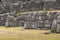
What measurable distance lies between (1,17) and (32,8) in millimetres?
4138

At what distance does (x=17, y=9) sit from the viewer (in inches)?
993

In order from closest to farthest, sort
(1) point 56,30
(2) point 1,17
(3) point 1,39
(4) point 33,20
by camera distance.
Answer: (3) point 1,39 < (1) point 56,30 < (4) point 33,20 < (2) point 1,17

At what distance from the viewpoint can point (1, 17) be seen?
22.5 m

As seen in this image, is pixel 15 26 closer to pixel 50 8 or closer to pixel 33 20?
pixel 33 20

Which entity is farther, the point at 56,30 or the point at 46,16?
the point at 46,16

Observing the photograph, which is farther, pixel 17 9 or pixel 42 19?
pixel 17 9

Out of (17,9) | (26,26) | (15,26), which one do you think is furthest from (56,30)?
(17,9)

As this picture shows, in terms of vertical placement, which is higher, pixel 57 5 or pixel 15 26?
pixel 57 5

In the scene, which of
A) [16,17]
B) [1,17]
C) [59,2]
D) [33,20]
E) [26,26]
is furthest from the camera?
[59,2]

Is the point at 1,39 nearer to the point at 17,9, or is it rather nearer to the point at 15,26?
the point at 15,26

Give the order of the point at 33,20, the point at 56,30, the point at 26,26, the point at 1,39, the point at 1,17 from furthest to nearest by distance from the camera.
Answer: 1. the point at 1,17
2. the point at 33,20
3. the point at 26,26
4. the point at 56,30
5. the point at 1,39

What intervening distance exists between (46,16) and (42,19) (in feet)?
1.61

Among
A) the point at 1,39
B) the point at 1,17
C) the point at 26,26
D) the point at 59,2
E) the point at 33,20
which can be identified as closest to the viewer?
the point at 1,39

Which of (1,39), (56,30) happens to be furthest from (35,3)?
(1,39)
